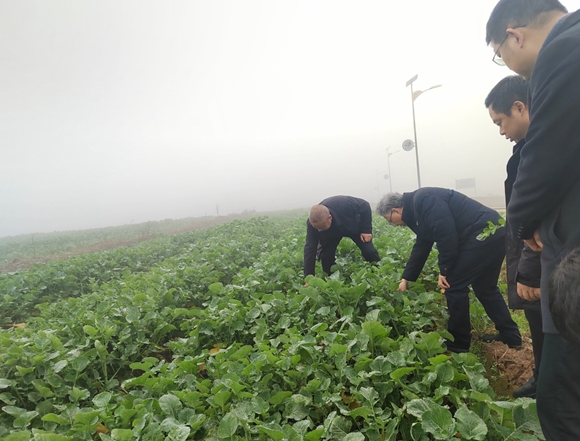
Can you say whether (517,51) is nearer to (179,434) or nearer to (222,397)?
(222,397)

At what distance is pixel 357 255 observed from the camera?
4.68m

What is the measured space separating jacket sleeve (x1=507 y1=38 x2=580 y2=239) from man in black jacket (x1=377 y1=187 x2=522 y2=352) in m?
1.34

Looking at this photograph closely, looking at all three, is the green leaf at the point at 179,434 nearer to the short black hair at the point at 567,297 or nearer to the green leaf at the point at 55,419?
the green leaf at the point at 55,419

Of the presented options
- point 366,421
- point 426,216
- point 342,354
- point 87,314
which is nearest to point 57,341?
point 87,314

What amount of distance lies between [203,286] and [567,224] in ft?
12.6

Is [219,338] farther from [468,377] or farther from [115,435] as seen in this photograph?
[468,377]

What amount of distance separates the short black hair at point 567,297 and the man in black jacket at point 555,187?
0.02 m

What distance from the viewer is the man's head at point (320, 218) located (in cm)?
358

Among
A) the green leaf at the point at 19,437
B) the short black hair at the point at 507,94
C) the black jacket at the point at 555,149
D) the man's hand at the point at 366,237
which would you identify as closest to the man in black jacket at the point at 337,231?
the man's hand at the point at 366,237

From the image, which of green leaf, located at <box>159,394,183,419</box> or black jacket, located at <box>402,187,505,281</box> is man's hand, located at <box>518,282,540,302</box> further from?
green leaf, located at <box>159,394,183,419</box>

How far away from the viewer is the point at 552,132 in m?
1.12

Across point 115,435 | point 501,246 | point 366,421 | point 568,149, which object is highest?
point 568,149

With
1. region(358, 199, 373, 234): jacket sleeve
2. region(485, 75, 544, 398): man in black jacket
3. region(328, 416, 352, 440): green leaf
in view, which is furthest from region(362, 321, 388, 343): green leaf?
region(358, 199, 373, 234): jacket sleeve

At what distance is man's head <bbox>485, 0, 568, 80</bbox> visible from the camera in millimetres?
1333
